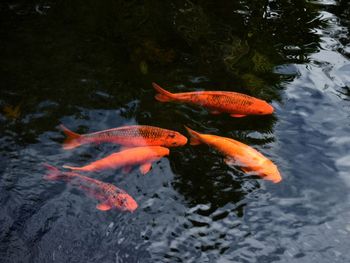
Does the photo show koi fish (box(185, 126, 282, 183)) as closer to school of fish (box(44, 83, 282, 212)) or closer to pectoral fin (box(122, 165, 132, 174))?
school of fish (box(44, 83, 282, 212))

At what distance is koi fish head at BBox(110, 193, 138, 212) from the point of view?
16.3 ft

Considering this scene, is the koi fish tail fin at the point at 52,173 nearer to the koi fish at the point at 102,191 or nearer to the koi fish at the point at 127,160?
the koi fish at the point at 102,191

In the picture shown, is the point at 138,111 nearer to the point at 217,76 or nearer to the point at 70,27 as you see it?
the point at 217,76

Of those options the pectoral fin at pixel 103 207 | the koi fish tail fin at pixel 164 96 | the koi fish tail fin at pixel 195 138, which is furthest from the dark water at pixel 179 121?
the koi fish tail fin at pixel 164 96

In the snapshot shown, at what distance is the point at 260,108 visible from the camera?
604 cm

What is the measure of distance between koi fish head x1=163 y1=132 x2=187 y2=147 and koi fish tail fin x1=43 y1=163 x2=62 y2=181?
1.37 metres

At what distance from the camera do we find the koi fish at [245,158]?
5312mm

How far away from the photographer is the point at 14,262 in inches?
172

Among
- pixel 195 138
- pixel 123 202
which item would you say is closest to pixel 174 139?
pixel 195 138

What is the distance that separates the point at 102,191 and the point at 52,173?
754 mm

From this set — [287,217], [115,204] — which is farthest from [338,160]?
[115,204]

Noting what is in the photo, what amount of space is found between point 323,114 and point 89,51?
13.2 feet

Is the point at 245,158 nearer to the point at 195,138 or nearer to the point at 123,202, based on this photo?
the point at 195,138

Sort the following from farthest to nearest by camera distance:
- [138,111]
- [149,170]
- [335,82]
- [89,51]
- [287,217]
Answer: [89,51] → [335,82] → [138,111] → [149,170] → [287,217]
